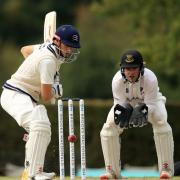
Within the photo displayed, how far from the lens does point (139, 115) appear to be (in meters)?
10.3

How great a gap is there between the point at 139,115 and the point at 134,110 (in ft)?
0.27

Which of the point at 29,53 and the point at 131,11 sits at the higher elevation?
the point at 131,11

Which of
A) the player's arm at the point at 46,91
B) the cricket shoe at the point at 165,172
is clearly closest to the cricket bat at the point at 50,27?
the player's arm at the point at 46,91

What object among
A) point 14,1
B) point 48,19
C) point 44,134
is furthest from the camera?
point 14,1

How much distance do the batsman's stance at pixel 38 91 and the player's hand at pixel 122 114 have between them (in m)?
0.68

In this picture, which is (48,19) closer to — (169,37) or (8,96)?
(8,96)

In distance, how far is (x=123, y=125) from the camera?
10414 mm

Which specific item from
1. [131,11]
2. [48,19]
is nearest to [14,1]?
[131,11]

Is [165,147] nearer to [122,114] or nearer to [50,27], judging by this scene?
[122,114]

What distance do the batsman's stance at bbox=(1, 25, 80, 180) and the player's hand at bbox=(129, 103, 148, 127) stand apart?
2.75ft

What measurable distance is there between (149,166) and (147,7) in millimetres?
4041

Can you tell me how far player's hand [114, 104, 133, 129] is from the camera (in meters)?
10.3

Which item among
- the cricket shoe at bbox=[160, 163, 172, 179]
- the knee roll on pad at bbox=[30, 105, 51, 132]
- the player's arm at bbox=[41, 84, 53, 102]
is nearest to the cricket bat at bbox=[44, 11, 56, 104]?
the player's arm at bbox=[41, 84, 53, 102]

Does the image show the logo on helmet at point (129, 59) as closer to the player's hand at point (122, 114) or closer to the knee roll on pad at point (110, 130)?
the player's hand at point (122, 114)
